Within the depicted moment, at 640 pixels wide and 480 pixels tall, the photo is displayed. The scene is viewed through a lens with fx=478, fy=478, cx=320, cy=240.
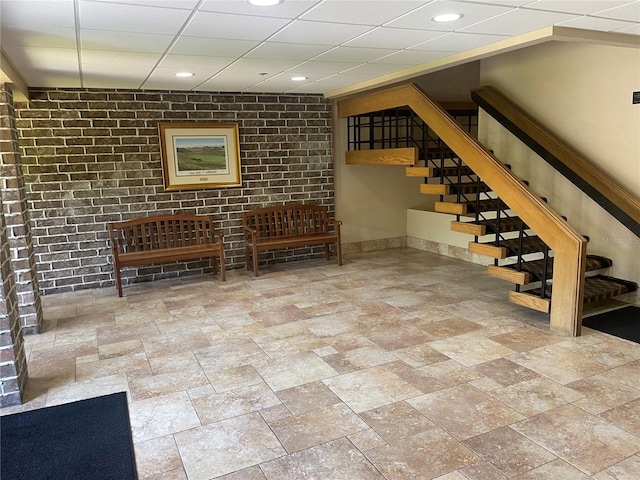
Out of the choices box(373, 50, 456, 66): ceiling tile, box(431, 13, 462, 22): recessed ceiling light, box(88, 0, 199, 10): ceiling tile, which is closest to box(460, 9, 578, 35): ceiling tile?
box(431, 13, 462, 22): recessed ceiling light

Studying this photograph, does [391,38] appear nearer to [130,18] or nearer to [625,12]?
[625,12]

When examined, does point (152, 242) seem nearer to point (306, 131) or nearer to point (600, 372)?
point (306, 131)

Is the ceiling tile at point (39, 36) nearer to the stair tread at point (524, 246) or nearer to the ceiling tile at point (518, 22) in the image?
the ceiling tile at point (518, 22)

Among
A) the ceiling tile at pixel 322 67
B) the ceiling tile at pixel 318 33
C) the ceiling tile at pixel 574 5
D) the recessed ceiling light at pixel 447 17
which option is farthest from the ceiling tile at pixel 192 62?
the ceiling tile at pixel 574 5

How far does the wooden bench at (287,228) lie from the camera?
240 inches

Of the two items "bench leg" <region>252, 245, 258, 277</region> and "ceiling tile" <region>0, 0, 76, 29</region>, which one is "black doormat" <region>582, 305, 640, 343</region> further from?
"ceiling tile" <region>0, 0, 76, 29</region>

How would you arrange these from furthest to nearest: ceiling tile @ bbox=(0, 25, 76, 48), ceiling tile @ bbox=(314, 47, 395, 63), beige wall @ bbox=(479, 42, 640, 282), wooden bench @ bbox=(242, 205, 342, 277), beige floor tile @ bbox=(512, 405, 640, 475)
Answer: wooden bench @ bbox=(242, 205, 342, 277)
beige wall @ bbox=(479, 42, 640, 282)
ceiling tile @ bbox=(314, 47, 395, 63)
ceiling tile @ bbox=(0, 25, 76, 48)
beige floor tile @ bbox=(512, 405, 640, 475)

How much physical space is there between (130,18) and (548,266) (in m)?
3.97

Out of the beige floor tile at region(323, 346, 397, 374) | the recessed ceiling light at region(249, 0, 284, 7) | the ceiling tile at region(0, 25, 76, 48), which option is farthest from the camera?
the beige floor tile at region(323, 346, 397, 374)

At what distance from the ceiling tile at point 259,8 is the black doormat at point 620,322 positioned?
3374 mm

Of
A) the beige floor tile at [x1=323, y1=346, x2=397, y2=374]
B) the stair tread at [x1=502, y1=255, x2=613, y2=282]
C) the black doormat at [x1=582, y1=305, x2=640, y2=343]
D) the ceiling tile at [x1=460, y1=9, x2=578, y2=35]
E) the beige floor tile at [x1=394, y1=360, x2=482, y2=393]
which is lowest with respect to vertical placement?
the beige floor tile at [x1=394, y1=360, x2=482, y2=393]

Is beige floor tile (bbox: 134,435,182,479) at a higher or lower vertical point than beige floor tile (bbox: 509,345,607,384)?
lower

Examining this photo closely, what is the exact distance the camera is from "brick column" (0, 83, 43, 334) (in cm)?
389

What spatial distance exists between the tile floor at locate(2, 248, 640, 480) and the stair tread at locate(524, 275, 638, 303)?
0.38 m
